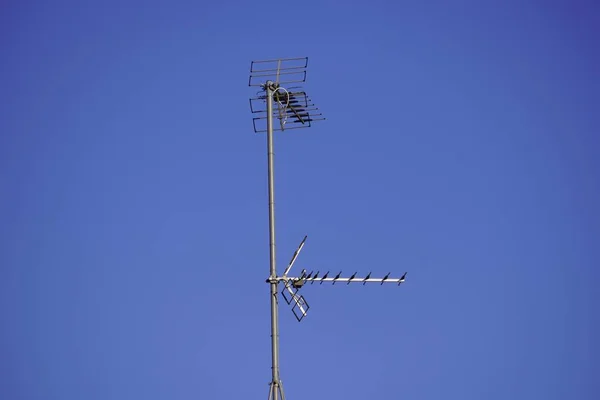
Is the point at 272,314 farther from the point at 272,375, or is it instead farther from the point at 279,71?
the point at 279,71

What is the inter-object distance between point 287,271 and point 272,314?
1924mm

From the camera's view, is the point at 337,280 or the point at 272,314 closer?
the point at 272,314

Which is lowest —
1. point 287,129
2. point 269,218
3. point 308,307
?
point 308,307

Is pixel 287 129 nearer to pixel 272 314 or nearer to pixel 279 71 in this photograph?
pixel 279 71

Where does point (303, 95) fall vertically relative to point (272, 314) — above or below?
above

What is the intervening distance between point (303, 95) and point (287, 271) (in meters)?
6.95

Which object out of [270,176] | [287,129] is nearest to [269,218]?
[270,176]

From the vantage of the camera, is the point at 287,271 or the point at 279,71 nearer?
the point at 287,271

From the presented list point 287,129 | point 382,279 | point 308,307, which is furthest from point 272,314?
point 287,129

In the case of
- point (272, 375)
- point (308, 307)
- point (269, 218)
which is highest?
point (269, 218)

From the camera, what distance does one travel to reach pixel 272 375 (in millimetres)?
36281

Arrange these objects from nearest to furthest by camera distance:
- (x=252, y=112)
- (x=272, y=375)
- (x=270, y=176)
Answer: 1. (x=272, y=375)
2. (x=270, y=176)
3. (x=252, y=112)

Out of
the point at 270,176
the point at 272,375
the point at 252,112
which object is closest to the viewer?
the point at 272,375

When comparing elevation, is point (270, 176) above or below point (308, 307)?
above
